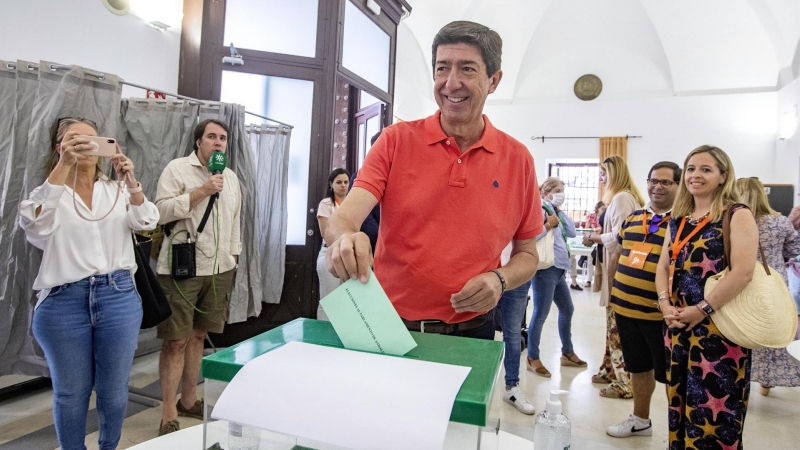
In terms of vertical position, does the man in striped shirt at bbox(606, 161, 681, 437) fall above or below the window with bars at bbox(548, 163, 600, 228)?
below

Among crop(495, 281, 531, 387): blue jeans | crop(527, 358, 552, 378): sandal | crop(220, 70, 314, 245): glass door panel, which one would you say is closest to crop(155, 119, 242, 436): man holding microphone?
crop(220, 70, 314, 245): glass door panel

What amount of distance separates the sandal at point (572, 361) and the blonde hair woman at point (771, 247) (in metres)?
1.30

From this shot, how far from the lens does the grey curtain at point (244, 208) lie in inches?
143

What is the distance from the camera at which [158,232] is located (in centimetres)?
276

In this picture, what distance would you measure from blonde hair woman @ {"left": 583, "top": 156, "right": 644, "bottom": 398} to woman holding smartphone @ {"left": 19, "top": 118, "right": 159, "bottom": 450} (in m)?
3.22

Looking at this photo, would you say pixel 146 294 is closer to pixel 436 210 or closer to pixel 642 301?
pixel 436 210

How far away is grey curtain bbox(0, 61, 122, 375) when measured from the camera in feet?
8.18

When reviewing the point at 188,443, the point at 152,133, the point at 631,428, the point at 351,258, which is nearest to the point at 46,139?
the point at 152,133

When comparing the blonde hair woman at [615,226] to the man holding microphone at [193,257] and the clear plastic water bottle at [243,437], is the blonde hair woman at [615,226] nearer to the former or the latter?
the man holding microphone at [193,257]

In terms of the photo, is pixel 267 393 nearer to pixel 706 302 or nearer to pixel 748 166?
pixel 706 302

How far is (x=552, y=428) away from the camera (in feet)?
2.96

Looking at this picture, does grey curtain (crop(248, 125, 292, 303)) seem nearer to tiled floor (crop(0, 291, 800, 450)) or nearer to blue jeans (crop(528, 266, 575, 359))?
tiled floor (crop(0, 291, 800, 450))

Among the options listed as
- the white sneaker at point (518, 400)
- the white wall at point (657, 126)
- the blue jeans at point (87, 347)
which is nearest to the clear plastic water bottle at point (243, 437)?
the blue jeans at point (87, 347)

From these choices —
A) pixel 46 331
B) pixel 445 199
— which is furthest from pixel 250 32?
pixel 445 199
